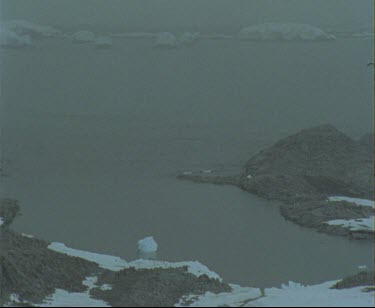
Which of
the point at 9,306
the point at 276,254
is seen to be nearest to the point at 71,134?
the point at 276,254

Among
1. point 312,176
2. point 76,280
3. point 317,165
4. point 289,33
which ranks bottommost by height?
point 76,280

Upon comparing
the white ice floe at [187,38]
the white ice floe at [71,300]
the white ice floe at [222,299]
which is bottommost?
the white ice floe at [71,300]

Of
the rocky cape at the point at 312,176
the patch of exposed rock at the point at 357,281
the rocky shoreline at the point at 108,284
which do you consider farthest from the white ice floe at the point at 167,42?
the patch of exposed rock at the point at 357,281

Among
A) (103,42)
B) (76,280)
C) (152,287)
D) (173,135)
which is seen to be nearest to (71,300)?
(152,287)

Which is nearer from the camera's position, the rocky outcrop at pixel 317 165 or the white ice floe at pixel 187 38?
the rocky outcrop at pixel 317 165

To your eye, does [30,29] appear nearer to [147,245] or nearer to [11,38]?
[11,38]

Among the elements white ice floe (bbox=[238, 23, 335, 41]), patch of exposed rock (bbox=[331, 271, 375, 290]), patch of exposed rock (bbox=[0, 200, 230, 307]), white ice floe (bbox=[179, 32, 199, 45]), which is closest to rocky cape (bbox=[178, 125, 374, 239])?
patch of exposed rock (bbox=[331, 271, 375, 290])

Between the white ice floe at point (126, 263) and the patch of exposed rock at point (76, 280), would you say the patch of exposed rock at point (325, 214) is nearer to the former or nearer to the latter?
the white ice floe at point (126, 263)
